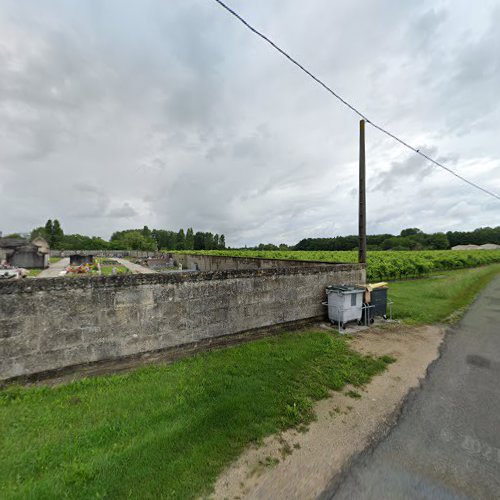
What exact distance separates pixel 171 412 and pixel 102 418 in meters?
0.92

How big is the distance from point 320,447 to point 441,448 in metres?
1.50

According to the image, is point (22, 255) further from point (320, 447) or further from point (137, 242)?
point (137, 242)

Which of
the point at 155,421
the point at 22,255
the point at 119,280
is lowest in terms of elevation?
the point at 155,421

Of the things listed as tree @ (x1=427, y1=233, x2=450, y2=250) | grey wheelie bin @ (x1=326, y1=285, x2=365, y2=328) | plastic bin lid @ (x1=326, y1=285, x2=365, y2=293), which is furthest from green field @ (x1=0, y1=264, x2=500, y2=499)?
tree @ (x1=427, y1=233, x2=450, y2=250)

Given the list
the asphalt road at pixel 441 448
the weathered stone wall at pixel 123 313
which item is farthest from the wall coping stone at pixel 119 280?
Answer: the asphalt road at pixel 441 448

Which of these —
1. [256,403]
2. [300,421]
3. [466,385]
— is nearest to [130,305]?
[256,403]

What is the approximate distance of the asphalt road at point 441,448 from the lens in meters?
2.42

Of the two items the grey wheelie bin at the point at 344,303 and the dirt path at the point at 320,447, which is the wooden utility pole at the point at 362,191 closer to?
the grey wheelie bin at the point at 344,303

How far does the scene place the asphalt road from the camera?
2.42 m

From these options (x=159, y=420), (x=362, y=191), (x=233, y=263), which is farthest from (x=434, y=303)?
(x=159, y=420)

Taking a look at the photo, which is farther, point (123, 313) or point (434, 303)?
point (434, 303)

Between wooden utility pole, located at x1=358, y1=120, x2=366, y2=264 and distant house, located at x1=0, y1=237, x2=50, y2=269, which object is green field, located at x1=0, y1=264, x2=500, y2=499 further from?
distant house, located at x1=0, y1=237, x2=50, y2=269

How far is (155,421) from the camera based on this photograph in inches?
127

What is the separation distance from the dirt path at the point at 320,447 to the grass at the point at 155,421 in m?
0.16
